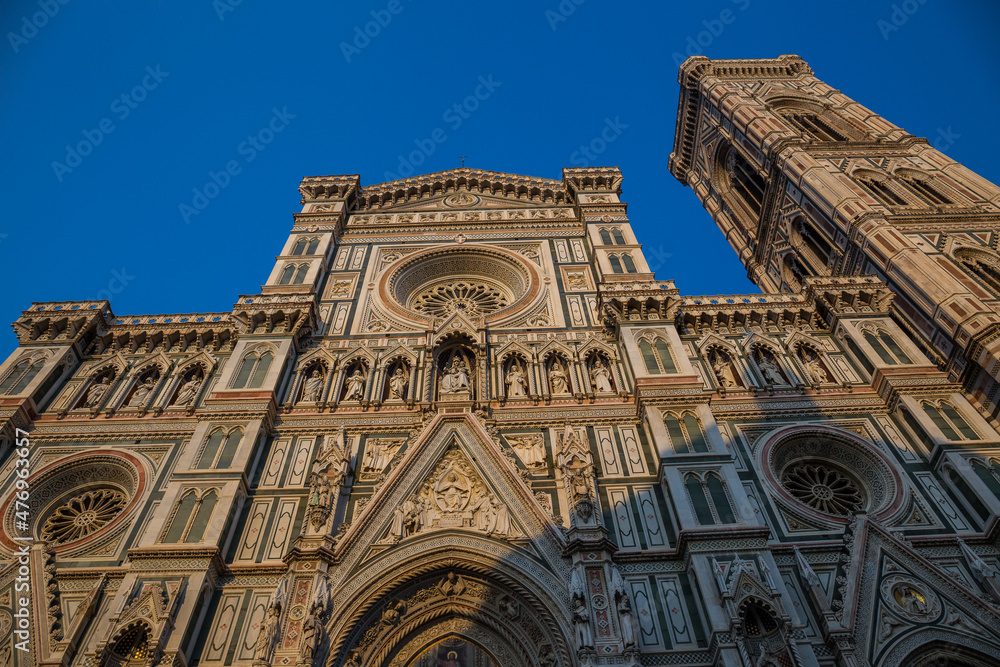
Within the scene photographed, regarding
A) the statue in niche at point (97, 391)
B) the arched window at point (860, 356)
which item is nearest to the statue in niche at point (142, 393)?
the statue in niche at point (97, 391)

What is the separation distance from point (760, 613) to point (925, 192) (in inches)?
695

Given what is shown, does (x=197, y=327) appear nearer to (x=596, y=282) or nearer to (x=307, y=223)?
(x=307, y=223)

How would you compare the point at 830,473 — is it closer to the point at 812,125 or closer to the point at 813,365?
the point at 813,365

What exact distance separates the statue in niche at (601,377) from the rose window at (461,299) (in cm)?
414

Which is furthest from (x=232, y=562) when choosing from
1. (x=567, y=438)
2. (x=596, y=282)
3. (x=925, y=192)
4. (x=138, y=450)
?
(x=925, y=192)

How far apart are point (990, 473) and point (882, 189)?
42.1 ft

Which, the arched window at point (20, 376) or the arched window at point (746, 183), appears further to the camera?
the arched window at point (746, 183)

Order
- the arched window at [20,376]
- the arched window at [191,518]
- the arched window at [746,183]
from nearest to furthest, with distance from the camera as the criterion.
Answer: the arched window at [191,518], the arched window at [20,376], the arched window at [746,183]

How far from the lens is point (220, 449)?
13469 millimetres

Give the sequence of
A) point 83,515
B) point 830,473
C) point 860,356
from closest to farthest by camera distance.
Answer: point 83,515, point 830,473, point 860,356

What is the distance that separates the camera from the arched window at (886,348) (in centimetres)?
1540

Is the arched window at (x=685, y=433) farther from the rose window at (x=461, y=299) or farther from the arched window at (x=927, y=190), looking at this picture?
the arched window at (x=927, y=190)

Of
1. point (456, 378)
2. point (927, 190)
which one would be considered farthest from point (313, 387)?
point (927, 190)

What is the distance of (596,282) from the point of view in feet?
63.5
